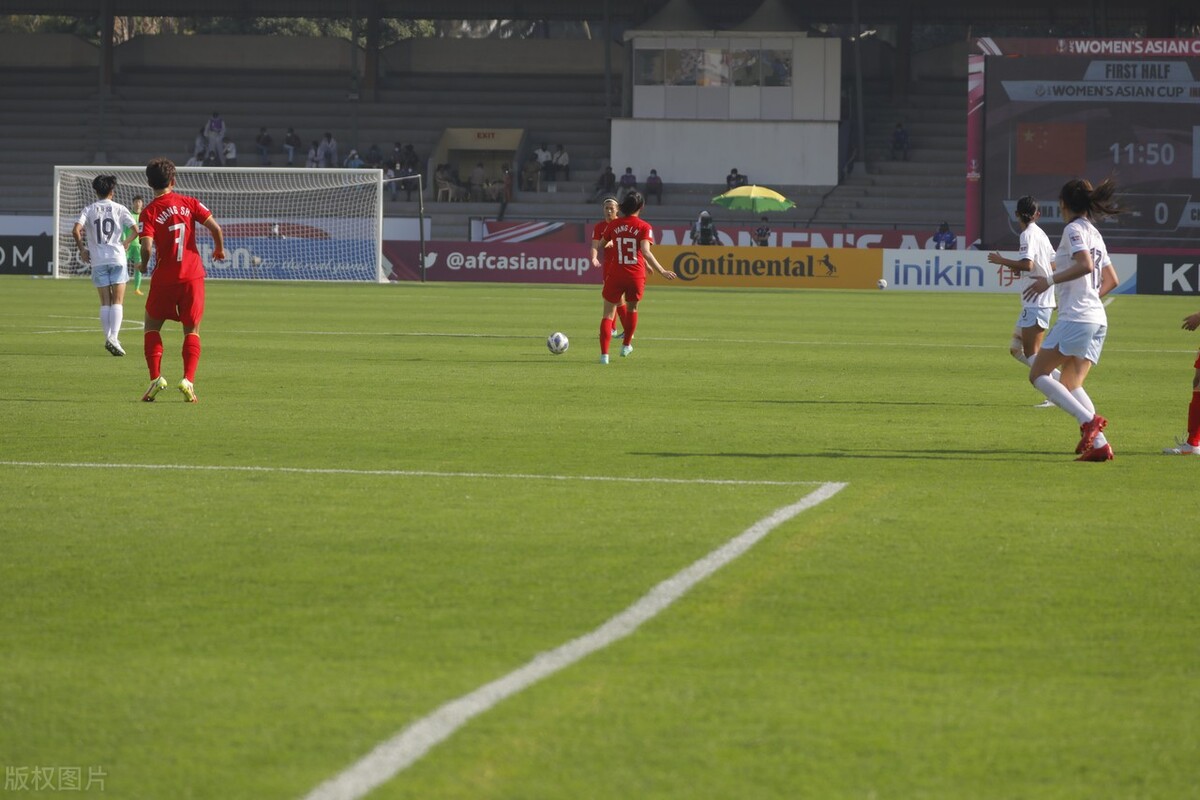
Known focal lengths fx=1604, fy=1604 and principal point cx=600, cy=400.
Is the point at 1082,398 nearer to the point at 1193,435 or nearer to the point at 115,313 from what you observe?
the point at 1193,435

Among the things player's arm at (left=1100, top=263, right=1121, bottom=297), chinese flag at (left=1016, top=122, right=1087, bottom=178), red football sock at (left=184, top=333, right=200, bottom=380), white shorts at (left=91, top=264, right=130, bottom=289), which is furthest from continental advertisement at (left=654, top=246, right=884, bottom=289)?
player's arm at (left=1100, top=263, right=1121, bottom=297)

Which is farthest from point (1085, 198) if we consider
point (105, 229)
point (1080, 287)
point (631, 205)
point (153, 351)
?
point (105, 229)

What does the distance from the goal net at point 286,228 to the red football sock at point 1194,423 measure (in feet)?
106

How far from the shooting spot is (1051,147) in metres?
39.8

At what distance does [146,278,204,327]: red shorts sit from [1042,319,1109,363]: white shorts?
683cm

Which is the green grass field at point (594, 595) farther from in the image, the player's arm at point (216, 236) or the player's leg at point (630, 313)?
the player's leg at point (630, 313)

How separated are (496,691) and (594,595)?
4.53 ft

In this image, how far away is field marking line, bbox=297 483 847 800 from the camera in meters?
4.13

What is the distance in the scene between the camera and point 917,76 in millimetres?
62594

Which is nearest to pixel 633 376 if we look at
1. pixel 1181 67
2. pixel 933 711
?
pixel 933 711

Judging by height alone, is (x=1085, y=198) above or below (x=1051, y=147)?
below

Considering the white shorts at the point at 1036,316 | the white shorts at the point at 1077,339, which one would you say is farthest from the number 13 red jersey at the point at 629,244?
the white shorts at the point at 1077,339

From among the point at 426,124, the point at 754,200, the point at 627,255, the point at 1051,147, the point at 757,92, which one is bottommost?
the point at 627,255

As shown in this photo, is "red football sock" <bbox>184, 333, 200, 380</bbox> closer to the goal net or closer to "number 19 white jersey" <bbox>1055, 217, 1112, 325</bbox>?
"number 19 white jersey" <bbox>1055, 217, 1112, 325</bbox>
